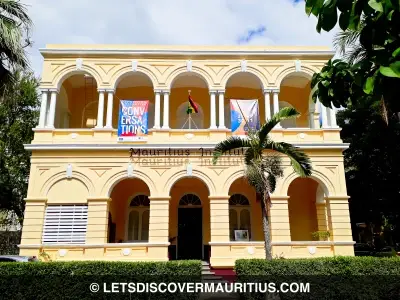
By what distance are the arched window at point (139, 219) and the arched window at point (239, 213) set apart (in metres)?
3.94

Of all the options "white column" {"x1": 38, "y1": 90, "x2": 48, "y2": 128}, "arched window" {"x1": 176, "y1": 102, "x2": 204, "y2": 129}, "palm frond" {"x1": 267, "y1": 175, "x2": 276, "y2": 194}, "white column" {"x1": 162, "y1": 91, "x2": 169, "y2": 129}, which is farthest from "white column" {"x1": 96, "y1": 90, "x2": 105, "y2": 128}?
"palm frond" {"x1": 267, "y1": 175, "x2": 276, "y2": 194}

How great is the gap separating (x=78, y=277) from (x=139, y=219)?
24.9 ft

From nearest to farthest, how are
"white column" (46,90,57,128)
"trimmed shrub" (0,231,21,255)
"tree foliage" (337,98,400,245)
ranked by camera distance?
"white column" (46,90,57,128)
"tree foliage" (337,98,400,245)
"trimmed shrub" (0,231,21,255)

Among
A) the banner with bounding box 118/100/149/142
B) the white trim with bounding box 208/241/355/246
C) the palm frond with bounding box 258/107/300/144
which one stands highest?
the banner with bounding box 118/100/149/142

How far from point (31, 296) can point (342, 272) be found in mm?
8415

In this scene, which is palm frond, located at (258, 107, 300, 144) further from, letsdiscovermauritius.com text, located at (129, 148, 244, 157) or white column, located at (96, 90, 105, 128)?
white column, located at (96, 90, 105, 128)

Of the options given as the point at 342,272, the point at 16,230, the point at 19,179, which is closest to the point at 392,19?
the point at 342,272

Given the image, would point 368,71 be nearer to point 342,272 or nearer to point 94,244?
point 342,272

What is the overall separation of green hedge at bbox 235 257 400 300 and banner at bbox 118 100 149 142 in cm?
763

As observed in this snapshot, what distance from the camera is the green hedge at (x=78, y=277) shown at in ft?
32.1

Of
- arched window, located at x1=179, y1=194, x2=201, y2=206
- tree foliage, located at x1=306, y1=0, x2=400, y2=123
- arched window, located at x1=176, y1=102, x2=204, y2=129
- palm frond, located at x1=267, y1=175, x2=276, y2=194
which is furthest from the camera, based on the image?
arched window, located at x1=176, y1=102, x2=204, y2=129

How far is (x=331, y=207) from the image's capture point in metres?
15.1

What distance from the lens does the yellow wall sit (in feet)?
55.9

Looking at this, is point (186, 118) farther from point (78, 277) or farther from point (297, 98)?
point (78, 277)
